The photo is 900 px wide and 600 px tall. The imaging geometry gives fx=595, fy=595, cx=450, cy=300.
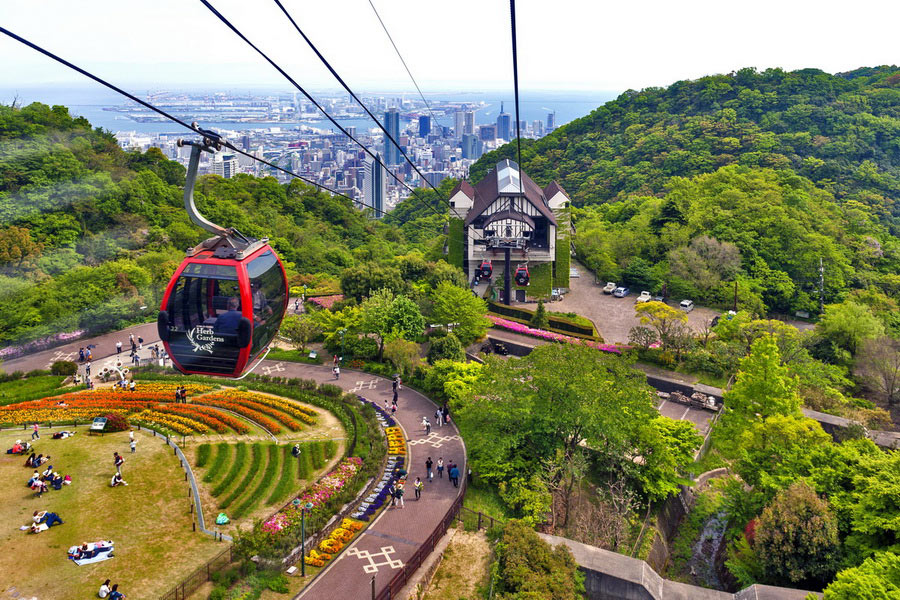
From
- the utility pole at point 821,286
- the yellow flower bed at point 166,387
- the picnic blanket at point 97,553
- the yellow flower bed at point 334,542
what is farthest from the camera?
the utility pole at point 821,286

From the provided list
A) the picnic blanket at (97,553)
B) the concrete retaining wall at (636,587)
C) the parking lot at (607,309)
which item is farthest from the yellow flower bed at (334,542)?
the parking lot at (607,309)

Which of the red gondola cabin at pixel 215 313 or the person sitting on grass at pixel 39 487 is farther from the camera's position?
the person sitting on grass at pixel 39 487

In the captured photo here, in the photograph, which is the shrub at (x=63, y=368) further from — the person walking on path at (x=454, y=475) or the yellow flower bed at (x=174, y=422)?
the person walking on path at (x=454, y=475)

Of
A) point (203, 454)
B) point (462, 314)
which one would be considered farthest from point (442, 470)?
point (462, 314)

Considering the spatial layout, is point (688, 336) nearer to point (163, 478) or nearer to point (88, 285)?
point (163, 478)

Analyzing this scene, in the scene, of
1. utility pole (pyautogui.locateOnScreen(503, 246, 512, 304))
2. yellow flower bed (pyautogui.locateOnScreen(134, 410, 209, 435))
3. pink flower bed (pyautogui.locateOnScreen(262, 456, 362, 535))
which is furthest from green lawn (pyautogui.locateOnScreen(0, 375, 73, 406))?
utility pole (pyautogui.locateOnScreen(503, 246, 512, 304))

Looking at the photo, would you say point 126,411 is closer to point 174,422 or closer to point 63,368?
point 174,422
